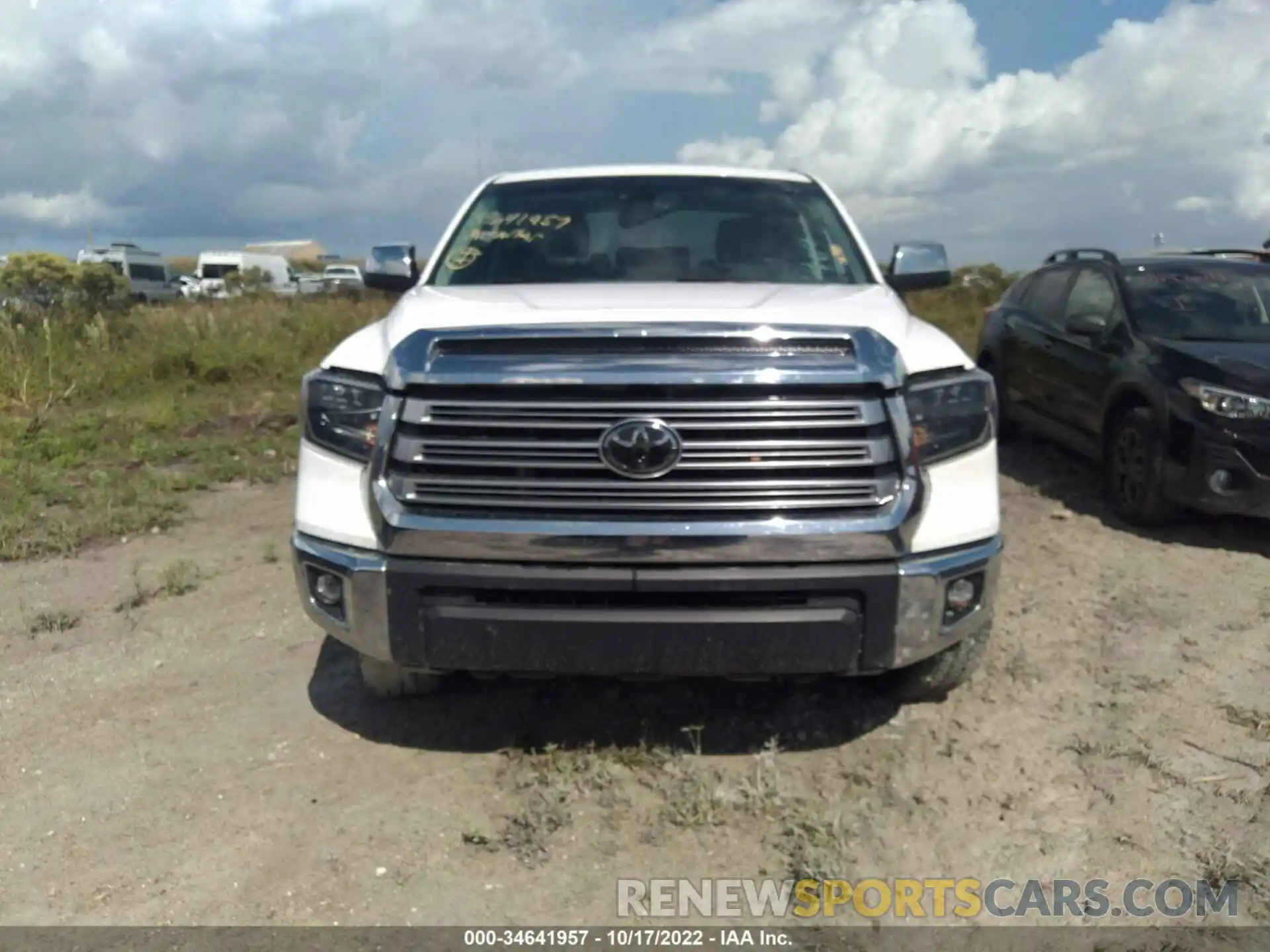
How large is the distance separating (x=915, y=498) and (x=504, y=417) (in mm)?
1154

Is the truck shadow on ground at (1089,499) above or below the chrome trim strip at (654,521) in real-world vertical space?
below

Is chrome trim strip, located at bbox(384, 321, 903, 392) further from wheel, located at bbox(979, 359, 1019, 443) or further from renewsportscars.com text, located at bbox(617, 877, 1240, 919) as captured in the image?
wheel, located at bbox(979, 359, 1019, 443)

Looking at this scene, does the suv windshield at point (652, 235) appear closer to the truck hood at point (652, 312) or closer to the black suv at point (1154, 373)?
the truck hood at point (652, 312)

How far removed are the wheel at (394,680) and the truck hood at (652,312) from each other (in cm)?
99

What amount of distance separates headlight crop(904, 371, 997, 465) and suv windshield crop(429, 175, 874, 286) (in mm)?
1138

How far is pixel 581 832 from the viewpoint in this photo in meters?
3.03

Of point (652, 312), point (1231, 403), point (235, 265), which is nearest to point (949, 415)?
point (652, 312)

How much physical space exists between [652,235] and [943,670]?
2134 millimetres

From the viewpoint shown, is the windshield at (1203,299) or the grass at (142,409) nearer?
the windshield at (1203,299)

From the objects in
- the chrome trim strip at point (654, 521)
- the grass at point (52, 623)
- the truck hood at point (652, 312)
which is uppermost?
the truck hood at point (652, 312)

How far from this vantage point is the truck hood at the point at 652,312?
3090mm

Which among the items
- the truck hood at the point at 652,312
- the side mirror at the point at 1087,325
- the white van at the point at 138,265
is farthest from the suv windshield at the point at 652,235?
the white van at the point at 138,265

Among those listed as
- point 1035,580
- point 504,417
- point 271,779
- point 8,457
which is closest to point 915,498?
point 504,417

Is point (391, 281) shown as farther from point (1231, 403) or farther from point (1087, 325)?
point (1087, 325)
